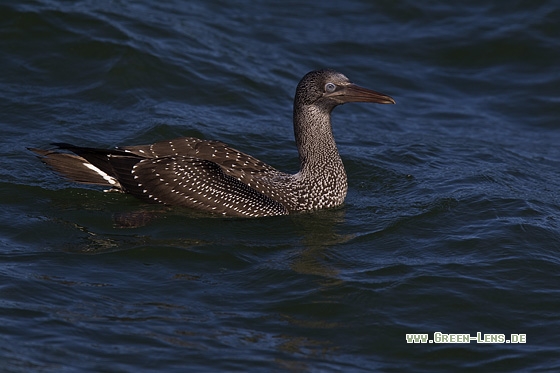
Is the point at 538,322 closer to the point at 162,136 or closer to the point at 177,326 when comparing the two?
the point at 177,326

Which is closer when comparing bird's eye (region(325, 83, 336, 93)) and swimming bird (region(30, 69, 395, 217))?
swimming bird (region(30, 69, 395, 217))

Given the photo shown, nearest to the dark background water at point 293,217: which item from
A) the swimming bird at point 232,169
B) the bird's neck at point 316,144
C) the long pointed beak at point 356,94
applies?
the swimming bird at point 232,169

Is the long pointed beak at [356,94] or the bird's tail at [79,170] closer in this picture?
the long pointed beak at [356,94]

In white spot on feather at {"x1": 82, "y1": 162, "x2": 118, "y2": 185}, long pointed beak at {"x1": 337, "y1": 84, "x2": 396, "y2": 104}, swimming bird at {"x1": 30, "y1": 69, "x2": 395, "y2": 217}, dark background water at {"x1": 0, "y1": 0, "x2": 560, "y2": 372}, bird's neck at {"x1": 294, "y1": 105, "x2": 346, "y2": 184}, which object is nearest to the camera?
dark background water at {"x1": 0, "y1": 0, "x2": 560, "y2": 372}

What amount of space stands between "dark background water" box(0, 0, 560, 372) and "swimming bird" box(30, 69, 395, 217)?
0.22m

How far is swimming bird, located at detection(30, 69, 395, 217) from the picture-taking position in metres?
11.0

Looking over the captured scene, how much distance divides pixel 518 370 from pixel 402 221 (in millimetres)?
3070

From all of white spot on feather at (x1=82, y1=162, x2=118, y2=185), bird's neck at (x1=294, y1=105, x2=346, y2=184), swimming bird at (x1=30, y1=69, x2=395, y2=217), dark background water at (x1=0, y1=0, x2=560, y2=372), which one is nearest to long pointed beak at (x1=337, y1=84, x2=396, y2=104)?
swimming bird at (x1=30, y1=69, x2=395, y2=217)

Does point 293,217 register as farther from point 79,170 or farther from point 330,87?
point 79,170

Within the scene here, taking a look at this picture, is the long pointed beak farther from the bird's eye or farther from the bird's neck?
the bird's neck

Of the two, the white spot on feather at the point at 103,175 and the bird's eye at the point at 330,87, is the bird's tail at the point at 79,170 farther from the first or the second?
the bird's eye at the point at 330,87

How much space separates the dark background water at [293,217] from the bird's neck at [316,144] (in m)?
0.48

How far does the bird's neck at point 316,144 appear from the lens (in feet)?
37.7

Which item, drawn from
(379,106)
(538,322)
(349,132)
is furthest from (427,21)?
(538,322)
